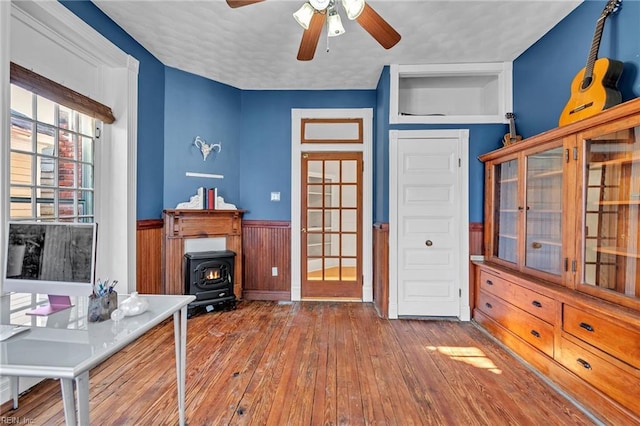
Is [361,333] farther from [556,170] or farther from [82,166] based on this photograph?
[82,166]

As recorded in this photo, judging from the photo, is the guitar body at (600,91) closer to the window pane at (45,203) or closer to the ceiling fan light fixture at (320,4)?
the ceiling fan light fixture at (320,4)

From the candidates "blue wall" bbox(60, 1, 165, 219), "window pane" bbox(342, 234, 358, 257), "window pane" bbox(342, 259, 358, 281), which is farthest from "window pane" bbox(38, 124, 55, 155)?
"window pane" bbox(342, 259, 358, 281)

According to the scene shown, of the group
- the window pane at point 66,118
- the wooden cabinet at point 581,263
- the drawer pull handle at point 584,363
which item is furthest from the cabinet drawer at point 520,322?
the window pane at point 66,118

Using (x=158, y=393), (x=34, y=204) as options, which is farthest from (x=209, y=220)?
(x=158, y=393)

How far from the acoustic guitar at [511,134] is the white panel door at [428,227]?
46 centimetres

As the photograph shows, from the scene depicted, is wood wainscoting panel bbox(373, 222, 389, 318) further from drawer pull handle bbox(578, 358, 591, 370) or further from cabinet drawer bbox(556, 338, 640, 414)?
drawer pull handle bbox(578, 358, 591, 370)

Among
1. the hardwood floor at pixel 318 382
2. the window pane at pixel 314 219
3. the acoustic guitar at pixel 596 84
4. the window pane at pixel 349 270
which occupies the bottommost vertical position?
the hardwood floor at pixel 318 382

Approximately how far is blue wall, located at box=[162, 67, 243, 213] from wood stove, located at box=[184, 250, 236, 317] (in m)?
0.70

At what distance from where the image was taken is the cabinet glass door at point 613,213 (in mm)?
1712

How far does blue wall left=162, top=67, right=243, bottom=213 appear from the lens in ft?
11.4

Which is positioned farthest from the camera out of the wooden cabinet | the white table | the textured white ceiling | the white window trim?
the white window trim

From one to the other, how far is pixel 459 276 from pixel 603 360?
164 cm

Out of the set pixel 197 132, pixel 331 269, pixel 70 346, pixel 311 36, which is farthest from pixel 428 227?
pixel 70 346

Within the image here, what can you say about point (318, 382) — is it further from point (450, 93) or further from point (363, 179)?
point (450, 93)
